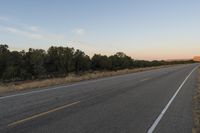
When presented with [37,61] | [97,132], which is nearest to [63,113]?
[97,132]

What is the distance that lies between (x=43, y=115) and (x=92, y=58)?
8478 centimetres

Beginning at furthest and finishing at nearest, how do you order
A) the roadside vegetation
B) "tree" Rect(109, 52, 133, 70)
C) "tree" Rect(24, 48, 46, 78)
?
1. "tree" Rect(109, 52, 133, 70)
2. "tree" Rect(24, 48, 46, 78)
3. the roadside vegetation

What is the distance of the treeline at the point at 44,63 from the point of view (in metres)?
60.6

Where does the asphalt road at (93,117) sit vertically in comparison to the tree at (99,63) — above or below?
below

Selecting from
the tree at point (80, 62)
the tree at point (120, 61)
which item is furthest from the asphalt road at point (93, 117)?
the tree at point (120, 61)

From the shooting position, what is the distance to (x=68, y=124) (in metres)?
7.45

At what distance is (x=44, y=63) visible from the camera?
69188 mm

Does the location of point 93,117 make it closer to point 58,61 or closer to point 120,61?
point 58,61

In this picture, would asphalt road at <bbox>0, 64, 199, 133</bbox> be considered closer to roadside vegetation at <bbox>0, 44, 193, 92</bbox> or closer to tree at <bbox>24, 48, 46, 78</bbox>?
roadside vegetation at <bbox>0, 44, 193, 92</bbox>

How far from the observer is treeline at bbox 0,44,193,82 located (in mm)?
60562

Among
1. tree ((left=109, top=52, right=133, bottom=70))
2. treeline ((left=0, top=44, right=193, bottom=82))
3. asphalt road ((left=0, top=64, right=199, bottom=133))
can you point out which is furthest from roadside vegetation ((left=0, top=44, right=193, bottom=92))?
asphalt road ((left=0, top=64, right=199, bottom=133))

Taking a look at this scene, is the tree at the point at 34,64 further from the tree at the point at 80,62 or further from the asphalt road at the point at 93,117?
the asphalt road at the point at 93,117

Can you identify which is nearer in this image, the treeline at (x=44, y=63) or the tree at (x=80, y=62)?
the treeline at (x=44, y=63)

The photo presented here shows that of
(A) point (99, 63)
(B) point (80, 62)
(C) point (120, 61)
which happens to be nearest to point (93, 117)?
(B) point (80, 62)
